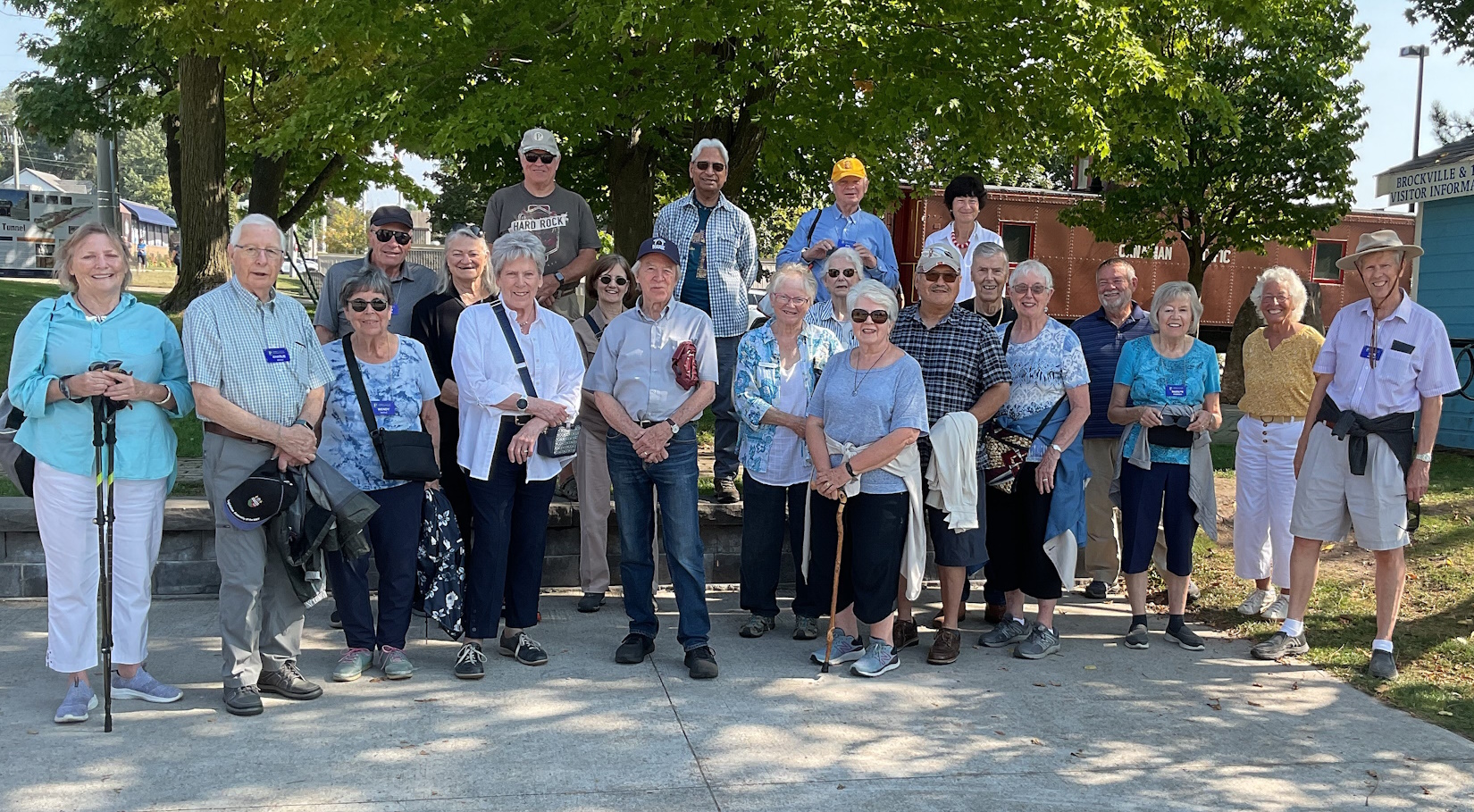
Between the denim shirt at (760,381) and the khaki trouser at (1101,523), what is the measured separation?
6.36 ft

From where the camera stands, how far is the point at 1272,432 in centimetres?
641

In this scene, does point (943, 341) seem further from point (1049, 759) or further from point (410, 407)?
point (410, 407)

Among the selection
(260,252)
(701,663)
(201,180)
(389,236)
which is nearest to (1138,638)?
(701,663)

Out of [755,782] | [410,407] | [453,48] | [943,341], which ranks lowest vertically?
[755,782]

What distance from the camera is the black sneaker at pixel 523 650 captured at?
5.38 meters

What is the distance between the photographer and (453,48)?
9.58 meters

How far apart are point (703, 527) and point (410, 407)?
2325 millimetres

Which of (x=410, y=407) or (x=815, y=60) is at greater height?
(x=815, y=60)

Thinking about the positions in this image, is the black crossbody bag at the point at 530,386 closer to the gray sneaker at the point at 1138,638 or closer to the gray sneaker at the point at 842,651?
the gray sneaker at the point at 842,651

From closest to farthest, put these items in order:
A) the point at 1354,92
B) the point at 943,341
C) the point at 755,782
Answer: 1. the point at 755,782
2. the point at 943,341
3. the point at 1354,92

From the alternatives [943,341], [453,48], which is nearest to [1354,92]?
[453,48]

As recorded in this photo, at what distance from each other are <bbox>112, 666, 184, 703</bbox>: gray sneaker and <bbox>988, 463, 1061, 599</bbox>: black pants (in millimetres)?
3647

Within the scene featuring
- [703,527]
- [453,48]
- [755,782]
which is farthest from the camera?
[453,48]

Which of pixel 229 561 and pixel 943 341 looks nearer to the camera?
pixel 229 561
